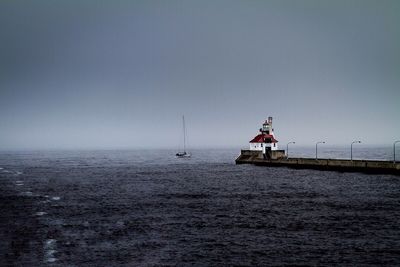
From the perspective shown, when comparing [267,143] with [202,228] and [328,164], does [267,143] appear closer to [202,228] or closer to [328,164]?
[328,164]

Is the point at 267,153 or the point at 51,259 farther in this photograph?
the point at 267,153

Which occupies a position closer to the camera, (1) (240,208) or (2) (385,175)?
(1) (240,208)

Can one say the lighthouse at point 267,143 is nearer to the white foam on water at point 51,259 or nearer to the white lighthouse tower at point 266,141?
the white lighthouse tower at point 266,141

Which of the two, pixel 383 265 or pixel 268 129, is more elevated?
pixel 268 129

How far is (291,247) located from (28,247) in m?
16.3

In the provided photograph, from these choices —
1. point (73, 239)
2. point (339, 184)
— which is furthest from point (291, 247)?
point (339, 184)

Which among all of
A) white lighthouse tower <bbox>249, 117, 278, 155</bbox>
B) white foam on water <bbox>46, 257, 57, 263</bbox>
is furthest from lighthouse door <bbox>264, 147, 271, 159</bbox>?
white foam on water <bbox>46, 257, 57, 263</bbox>

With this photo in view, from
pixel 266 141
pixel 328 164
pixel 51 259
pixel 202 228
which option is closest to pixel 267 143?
pixel 266 141

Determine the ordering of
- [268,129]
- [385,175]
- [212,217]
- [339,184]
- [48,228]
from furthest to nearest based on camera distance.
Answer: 1. [268,129]
2. [385,175]
3. [339,184]
4. [212,217]
5. [48,228]

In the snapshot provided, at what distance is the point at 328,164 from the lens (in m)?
94.2

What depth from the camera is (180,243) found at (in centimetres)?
2967

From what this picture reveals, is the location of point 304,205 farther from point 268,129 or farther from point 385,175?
point 268,129

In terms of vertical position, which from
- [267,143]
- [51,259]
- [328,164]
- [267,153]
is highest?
[267,143]

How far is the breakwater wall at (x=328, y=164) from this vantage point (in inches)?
3132
